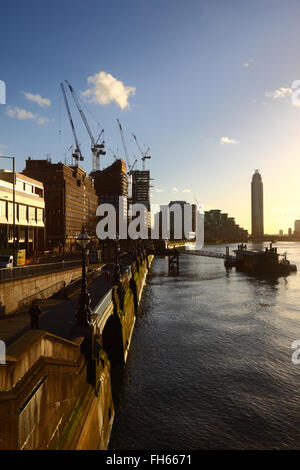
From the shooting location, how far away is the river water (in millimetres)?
18234

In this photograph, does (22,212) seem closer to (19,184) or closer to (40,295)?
(19,184)

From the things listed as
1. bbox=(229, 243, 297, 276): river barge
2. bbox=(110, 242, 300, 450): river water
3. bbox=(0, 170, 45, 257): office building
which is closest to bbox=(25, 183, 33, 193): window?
bbox=(0, 170, 45, 257): office building

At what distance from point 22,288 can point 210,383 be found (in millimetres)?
17993

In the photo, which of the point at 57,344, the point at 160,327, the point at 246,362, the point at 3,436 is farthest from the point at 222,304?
the point at 3,436

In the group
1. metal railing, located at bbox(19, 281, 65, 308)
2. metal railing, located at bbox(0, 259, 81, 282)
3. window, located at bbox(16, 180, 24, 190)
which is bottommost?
metal railing, located at bbox(19, 281, 65, 308)

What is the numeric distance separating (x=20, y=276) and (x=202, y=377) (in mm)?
18158

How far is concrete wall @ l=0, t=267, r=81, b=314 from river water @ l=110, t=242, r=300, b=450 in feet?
36.4

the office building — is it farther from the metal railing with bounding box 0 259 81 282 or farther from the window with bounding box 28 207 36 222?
the metal railing with bounding box 0 259 81 282

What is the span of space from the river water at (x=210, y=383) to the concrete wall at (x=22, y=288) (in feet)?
36.4

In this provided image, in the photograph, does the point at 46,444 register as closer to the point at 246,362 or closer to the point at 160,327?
the point at 246,362

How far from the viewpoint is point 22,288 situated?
28.2 meters

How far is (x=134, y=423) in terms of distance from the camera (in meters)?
19.4

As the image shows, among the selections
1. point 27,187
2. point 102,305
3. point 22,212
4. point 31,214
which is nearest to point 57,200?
point 27,187

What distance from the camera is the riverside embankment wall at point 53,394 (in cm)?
772
